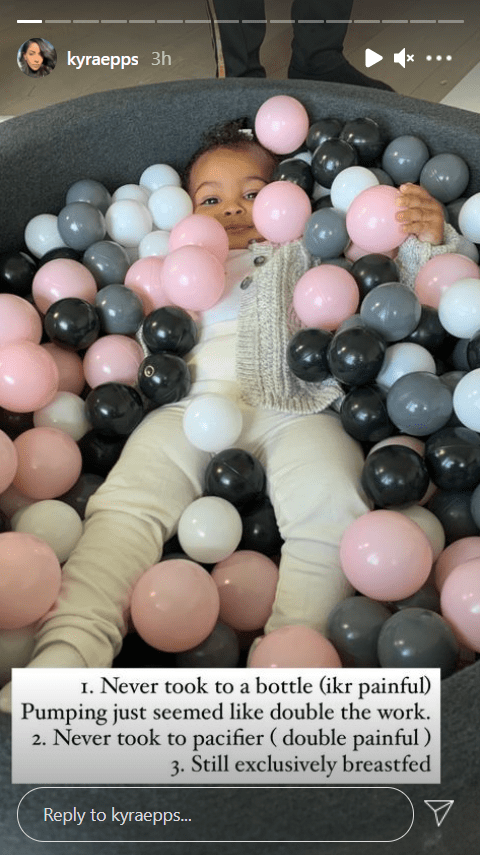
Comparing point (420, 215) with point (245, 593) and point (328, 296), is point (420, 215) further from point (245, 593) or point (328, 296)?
point (245, 593)

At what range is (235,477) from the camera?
3.75ft

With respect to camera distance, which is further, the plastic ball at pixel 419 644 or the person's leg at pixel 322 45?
the person's leg at pixel 322 45

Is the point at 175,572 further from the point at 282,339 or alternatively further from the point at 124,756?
the point at 282,339

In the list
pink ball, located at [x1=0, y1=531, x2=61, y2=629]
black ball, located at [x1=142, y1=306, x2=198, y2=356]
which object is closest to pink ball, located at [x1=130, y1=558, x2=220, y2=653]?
pink ball, located at [x1=0, y1=531, x2=61, y2=629]

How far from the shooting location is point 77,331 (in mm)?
1346

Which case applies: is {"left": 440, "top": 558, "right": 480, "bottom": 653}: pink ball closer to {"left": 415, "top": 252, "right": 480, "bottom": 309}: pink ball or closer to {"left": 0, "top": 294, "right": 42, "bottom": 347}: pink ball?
{"left": 415, "top": 252, "right": 480, "bottom": 309}: pink ball

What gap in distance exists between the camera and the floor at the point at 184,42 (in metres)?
1.54

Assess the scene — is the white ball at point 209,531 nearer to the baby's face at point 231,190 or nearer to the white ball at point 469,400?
the white ball at point 469,400

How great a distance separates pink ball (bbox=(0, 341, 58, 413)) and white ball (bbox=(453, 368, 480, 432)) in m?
0.59

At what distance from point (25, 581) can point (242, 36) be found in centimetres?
153

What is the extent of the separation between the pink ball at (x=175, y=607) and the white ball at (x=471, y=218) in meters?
0.79

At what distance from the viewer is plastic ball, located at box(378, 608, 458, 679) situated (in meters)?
0.88

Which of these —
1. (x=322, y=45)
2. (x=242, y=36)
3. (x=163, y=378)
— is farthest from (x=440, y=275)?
(x=242, y=36)

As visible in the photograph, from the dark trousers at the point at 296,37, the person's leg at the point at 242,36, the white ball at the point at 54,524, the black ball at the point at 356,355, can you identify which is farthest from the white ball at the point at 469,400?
the person's leg at the point at 242,36
